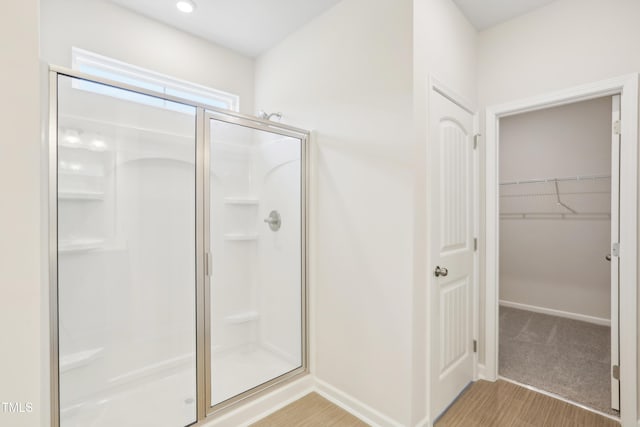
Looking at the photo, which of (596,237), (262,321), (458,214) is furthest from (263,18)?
(596,237)

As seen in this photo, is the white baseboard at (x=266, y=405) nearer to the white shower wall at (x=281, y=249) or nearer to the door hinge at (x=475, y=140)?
the white shower wall at (x=281, y=249)

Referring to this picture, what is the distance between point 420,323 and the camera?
1748mm

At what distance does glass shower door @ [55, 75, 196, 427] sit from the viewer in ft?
5.68

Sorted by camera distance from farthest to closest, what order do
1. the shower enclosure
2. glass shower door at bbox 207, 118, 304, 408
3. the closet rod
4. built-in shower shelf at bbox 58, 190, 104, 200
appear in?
the closet rod → glass shower door at bbox 207, 118, 304, 408 → the shower enclosure → built-in shower shelf at bbox 58, 190, 104, 200

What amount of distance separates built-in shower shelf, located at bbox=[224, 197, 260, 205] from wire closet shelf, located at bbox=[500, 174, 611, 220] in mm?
3523

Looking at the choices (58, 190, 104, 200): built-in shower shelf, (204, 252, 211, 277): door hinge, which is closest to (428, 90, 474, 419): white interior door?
(204, 252, 211, 277): door hinge

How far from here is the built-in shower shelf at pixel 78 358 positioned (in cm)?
166

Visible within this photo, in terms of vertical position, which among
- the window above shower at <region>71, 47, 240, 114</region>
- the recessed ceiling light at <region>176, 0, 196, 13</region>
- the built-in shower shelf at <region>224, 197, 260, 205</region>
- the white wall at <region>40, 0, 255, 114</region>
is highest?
the recessed ceiling light at <region>176, 0, 196, 13</region>

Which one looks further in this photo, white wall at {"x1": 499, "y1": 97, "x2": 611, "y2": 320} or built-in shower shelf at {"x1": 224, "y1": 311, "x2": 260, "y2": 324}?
white wall at {"x1": 499, "y1": 97, "x2": 611, "y2": 320}

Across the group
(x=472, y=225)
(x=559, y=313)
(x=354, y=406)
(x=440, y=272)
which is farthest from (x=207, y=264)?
(x=559, y=313)

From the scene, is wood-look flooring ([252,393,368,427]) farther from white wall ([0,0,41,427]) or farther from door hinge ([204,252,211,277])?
white wall ([0,0,41,427])

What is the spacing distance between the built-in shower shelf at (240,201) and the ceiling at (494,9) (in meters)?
2.04

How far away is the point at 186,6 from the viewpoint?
2.15 metres

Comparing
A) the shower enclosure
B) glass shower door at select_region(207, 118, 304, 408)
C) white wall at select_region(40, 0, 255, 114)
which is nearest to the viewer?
the shower enclosure
